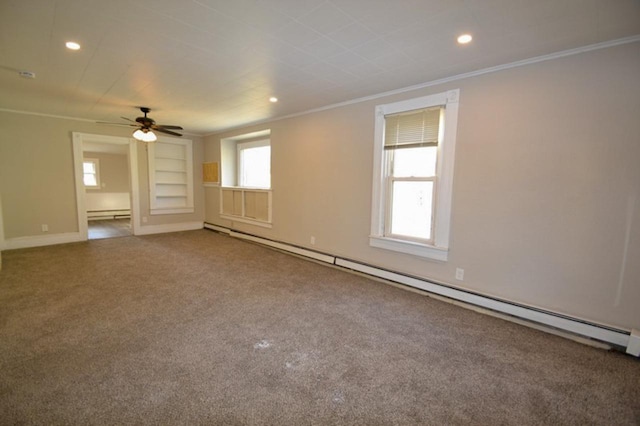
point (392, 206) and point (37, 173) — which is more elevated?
point (37, 173)

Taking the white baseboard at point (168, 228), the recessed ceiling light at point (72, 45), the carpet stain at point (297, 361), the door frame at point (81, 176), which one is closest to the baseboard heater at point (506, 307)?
the carpet stain at point (297, 361)

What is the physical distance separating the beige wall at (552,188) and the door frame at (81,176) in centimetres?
586

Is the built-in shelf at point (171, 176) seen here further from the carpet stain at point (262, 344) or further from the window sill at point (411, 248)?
the carpet stain at point (262, 344)

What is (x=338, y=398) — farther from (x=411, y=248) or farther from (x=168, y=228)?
(x=168, y=228)

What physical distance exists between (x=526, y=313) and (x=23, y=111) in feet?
26.5

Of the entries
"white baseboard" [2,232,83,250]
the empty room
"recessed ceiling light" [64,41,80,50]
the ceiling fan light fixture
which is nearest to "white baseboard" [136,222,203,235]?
"white baseboard" [2,232,83,250]

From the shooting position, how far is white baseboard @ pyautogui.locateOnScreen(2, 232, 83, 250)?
4.90 m

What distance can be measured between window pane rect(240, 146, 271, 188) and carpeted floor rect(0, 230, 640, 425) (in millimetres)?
3130

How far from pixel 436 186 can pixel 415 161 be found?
43 cm

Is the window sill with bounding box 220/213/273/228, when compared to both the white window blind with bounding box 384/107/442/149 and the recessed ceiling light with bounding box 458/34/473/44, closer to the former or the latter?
A: the white window blind with bounding box 384/107/442/149

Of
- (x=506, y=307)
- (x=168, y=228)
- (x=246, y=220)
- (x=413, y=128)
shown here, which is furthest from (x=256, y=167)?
(x=506, y=307)

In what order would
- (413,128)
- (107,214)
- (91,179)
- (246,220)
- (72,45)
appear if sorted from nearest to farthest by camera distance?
1. (72,45)
2. (413,128)
3. (246,220)
4. (91,179)
5. (107,214)

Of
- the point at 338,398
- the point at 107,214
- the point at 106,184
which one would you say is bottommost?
the point at 338,398

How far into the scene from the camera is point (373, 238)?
3.80 m
